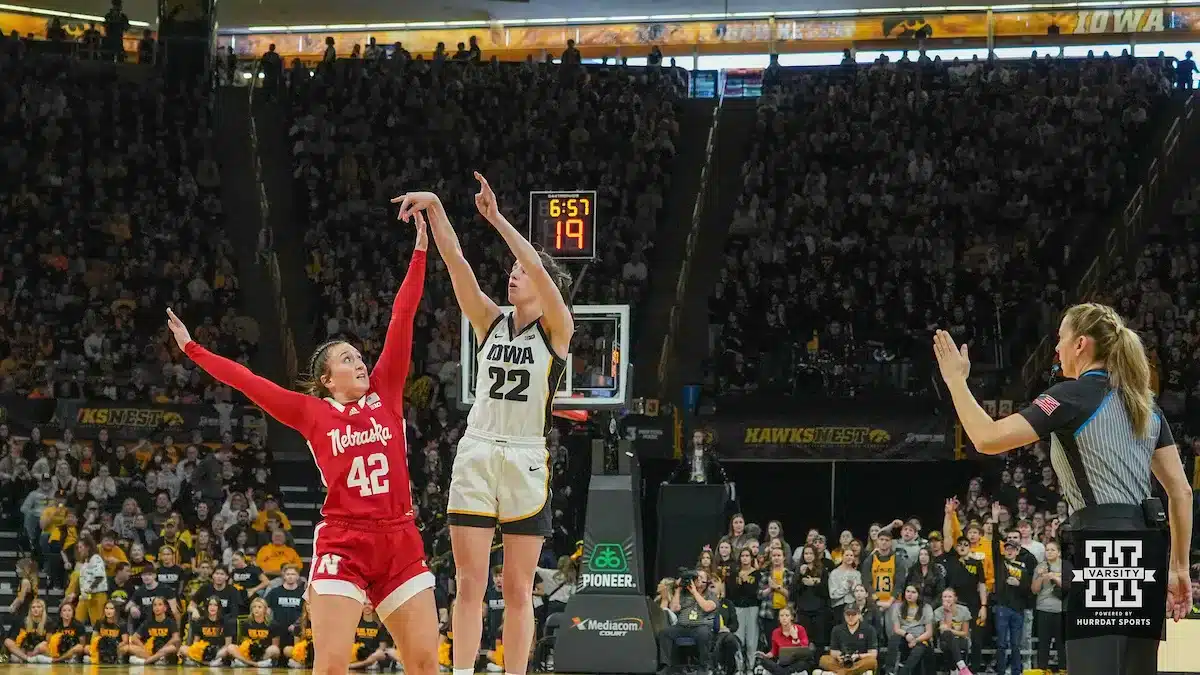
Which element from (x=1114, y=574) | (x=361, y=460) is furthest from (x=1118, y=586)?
(x=361, y=460)

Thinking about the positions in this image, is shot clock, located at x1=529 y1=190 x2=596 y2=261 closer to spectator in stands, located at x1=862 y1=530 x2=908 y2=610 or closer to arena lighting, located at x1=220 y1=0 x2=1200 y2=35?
spectator in stands, located at x1=862 y1=530 x2=908 y2=610

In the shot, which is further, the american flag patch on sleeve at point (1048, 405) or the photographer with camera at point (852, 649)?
the photographer with camera at point (852, 649)

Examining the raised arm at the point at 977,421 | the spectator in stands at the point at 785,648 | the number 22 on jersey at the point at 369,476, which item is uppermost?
the raised arm at the point at 977,421

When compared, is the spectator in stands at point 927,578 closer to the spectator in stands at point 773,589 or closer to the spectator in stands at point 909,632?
the spectator in stands at point 909,632

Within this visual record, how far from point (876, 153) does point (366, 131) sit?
10.0 meters

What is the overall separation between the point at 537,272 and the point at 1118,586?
2.98m

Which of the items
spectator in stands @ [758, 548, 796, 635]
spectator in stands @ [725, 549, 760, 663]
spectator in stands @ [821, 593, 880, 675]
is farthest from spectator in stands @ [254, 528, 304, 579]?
spectator in stands @ [821, 593, 880, 675]

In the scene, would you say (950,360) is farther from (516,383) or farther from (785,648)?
(785,648)

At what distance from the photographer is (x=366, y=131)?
94.8 feet

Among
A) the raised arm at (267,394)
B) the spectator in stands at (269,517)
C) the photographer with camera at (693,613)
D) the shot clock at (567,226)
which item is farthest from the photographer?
the spectator in stands at (269,517)

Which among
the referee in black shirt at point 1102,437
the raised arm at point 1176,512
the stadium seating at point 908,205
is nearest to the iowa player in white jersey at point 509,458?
the referee in black shirt at point 1102,437

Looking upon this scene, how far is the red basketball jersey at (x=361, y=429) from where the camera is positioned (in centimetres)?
645

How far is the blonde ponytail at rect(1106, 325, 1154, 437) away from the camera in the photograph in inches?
214

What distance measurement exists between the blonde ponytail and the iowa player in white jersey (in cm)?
268
